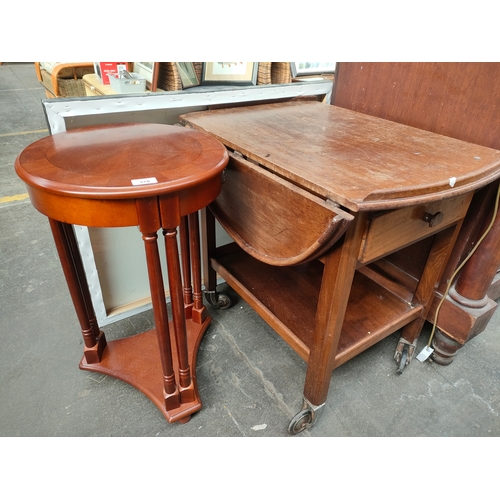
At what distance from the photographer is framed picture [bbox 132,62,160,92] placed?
1860 mm

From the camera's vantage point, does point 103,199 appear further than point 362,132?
No

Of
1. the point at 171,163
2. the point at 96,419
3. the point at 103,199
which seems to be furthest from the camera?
the point at 96,419

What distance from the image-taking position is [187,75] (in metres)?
1.97

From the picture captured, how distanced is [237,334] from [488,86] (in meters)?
1.20

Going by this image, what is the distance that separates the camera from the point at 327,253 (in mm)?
907

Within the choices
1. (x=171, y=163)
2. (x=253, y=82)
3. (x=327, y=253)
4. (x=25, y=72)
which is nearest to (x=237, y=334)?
(x=327, y=253)

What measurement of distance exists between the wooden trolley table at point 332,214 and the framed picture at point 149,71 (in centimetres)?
72

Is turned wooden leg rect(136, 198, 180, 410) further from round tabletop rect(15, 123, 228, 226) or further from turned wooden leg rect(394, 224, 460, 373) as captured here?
turned wooden leg rect(394, 224, 460, 373)

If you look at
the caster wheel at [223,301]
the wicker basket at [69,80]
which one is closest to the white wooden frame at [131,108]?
the caster wheel at [223,301]

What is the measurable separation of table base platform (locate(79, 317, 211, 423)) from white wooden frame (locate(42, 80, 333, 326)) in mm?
223

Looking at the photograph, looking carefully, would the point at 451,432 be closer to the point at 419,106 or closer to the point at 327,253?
the point at 327,253

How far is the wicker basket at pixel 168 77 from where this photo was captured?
1845mm

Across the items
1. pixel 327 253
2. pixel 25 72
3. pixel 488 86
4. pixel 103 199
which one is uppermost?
pixel 488 86

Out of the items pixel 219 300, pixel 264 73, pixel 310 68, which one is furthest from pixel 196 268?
pixel 310 68
